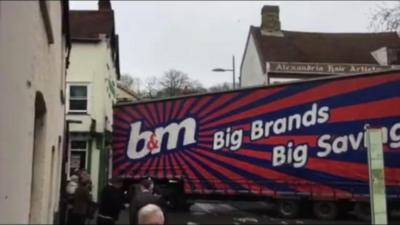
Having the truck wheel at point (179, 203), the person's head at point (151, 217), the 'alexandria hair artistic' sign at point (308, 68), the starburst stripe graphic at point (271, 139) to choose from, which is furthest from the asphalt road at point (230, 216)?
the 'alexandria hair artistic' sign at point (308, 68)

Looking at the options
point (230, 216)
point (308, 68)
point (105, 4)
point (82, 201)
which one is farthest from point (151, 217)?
point (308, 68)

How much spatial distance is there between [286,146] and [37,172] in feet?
35.9

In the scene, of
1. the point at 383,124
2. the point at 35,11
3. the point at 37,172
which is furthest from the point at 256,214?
the point at 35,11

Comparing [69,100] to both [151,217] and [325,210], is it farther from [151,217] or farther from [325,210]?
[151,217]

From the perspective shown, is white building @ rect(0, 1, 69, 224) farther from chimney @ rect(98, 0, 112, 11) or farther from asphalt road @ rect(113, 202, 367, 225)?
chimney @ rect(98, 0, 112, 11)

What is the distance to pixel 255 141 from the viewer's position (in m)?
20.7

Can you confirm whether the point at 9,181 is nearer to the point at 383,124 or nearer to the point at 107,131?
the point at 383,124

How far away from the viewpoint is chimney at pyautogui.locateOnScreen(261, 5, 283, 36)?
159 ft

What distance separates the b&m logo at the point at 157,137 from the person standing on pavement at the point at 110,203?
1023 cm

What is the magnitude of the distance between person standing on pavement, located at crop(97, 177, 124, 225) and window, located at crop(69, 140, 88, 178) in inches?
696

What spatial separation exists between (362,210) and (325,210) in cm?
130

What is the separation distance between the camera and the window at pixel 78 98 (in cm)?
2939

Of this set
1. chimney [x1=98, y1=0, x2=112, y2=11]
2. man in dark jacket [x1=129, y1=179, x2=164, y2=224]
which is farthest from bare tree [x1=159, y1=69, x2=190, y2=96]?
man in dark jacket [x1=129, y1=179, x2=164, y2=224]

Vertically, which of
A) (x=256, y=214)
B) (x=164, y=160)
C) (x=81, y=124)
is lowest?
(x=256, y=214)
